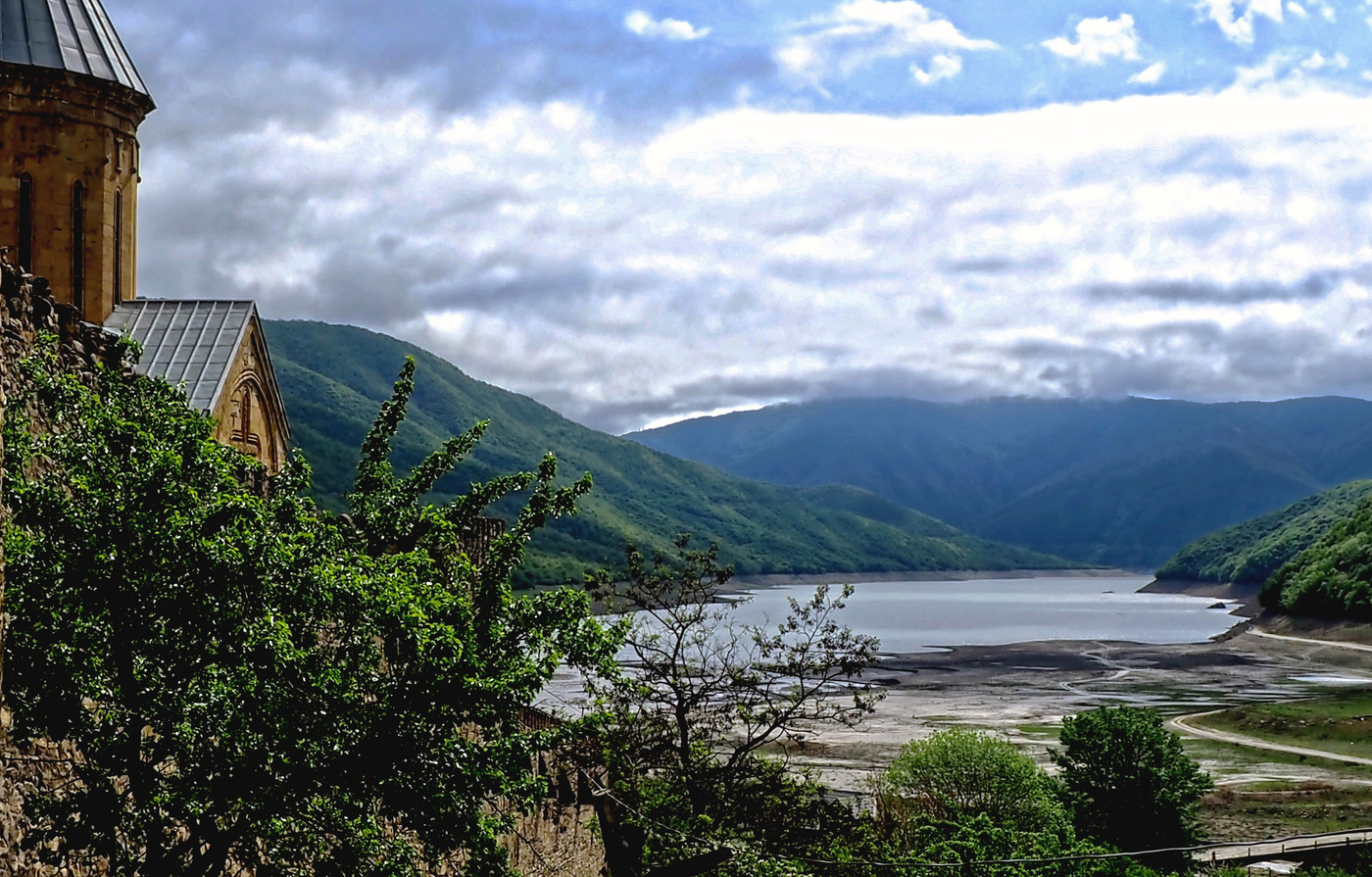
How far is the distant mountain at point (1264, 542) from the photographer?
130625mm

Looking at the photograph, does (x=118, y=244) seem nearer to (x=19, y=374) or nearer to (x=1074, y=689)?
(x=19, y=374)

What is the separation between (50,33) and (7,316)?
14.7m

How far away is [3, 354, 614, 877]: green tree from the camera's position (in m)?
6.86

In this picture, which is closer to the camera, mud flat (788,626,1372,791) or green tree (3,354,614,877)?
green tree (3,354,614,877)

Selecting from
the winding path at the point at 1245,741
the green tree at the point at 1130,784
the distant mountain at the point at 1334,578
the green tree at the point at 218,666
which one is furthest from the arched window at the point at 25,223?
the distant mountain at the point at 1334,578

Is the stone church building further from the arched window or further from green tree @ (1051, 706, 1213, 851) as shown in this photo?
green tree @ (1051, 706, 1213, 851)

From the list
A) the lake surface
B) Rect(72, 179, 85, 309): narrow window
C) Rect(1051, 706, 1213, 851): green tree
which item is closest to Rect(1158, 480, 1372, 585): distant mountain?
the lake surface

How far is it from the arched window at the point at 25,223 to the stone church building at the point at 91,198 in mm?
17

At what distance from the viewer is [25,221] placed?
20500mm

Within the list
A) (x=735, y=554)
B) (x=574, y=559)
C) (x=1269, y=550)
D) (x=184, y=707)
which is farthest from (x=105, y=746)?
(x=735, y=554)

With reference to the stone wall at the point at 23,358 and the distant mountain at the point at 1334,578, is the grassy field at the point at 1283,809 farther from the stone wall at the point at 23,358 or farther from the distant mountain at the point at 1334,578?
the distant mountain at the point at 1334,578

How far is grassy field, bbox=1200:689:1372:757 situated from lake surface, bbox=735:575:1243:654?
116 ft

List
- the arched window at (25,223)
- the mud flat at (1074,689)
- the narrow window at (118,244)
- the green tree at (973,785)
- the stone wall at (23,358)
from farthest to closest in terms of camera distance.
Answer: the mud flat at (1074,689) < the green tree at (973,785) < the narrow window at (118,244) < the arched window at (25,223) < the stone wall at (23,358)

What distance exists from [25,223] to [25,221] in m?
0.05
